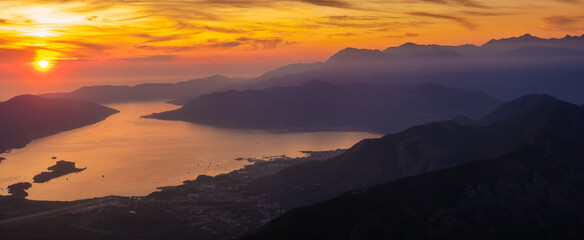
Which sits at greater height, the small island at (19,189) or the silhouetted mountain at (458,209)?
the silhouetted mountain at (458,209)

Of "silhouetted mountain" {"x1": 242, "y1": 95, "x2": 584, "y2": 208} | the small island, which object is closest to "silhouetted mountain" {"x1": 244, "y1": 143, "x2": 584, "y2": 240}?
"silhouetted mountain" {"x1": 242, "y1": 95, "x2": 584, "y2": 208}

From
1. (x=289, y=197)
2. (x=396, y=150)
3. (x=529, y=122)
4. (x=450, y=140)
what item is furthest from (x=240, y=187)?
(x=529, y=122)

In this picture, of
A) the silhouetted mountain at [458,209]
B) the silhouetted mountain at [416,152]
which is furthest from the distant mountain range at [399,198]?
the silhouetted mountain at [416,152]

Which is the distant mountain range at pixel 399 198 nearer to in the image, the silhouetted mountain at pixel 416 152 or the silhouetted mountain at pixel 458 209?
the silhouetted mountain at pixel 458 209

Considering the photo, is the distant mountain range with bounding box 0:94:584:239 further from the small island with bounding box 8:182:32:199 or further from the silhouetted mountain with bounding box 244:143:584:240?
the small island with bounding box 8:182:32:199

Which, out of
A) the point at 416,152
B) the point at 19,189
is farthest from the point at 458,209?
the point at 19,189

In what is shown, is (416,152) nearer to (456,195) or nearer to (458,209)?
(456,195)
